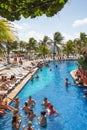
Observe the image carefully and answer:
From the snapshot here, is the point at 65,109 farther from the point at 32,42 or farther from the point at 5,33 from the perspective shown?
the point at 32,42

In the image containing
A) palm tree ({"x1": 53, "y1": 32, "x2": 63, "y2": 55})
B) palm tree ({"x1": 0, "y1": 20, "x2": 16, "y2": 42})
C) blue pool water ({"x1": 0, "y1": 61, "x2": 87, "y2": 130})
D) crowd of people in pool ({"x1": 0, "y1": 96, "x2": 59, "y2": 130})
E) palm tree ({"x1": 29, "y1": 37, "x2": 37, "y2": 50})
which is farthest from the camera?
palm tree ({"x1": 29, "y1": 37, "x2": 37, "y2": 50})

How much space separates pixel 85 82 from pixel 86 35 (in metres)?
59.4

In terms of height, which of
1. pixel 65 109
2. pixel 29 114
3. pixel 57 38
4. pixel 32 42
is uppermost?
pixel 57 38

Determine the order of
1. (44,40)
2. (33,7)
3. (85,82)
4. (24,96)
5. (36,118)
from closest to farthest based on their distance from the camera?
(33,7) < (36,118) < (24,96) < (85,82) < (44,40)

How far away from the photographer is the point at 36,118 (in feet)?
44.9

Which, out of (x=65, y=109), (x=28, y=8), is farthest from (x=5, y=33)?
(x=65, y=109)

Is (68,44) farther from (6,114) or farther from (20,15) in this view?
(20,15)

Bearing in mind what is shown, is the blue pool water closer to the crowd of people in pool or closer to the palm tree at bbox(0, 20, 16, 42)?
the crowd of people in pool

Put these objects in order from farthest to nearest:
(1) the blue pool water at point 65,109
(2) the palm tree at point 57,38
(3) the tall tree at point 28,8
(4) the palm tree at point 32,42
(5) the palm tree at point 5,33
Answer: (4) the palm tree at point 32,42
(2) the palm tree at point 57,38
(1) the blue pool water at point 65,109
(5) the palm tree at point 5,33
(3) the tall tree at point 28,8

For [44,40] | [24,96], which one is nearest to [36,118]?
[24,96]

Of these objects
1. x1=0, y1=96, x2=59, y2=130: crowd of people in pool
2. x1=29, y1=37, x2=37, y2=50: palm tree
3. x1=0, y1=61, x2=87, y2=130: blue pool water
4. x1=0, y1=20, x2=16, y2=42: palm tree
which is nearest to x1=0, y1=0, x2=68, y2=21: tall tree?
x1=0, y1=20, x2=16, y2=42: palm tree

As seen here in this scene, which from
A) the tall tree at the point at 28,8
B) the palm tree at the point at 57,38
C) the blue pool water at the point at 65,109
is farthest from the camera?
the palm tree at the point at 57,38

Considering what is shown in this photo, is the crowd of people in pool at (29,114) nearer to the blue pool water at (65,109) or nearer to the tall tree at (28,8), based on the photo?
the blue pool water at (65,109)

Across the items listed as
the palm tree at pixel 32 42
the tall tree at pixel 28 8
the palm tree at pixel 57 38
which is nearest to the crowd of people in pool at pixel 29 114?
the tall tree at pixel 28 8
